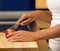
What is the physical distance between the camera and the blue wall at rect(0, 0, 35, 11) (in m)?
2.11

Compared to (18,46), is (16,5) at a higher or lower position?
lower

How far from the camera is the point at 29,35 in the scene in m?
0.82

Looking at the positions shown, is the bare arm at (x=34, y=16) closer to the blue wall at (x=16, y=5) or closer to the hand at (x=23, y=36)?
the hand at (x=23, y=36)

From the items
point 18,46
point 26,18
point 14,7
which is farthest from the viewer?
point 14,7

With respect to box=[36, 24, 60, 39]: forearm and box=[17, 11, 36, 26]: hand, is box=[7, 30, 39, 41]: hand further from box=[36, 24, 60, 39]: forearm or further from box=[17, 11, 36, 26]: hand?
box=[17, 11, 36, 26]: hand

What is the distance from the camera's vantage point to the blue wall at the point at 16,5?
2107 mm

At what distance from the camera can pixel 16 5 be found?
2.12 metres

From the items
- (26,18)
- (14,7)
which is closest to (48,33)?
(26,18)

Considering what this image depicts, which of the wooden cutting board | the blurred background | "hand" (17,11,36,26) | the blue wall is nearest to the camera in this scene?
the wooden cutting board

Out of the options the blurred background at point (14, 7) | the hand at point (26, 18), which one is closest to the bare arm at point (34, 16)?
the hand at point (26, 18)

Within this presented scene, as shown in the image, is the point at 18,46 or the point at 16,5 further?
the point at 16,5

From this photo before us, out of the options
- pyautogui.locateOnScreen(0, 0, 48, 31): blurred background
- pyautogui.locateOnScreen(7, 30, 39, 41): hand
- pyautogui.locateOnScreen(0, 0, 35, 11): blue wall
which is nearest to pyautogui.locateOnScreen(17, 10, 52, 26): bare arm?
pyautogui.locateOnScreen(7, 30, 39, 41): hand

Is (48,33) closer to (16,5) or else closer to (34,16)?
(34,16)

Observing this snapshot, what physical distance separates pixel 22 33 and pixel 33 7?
132 cm
